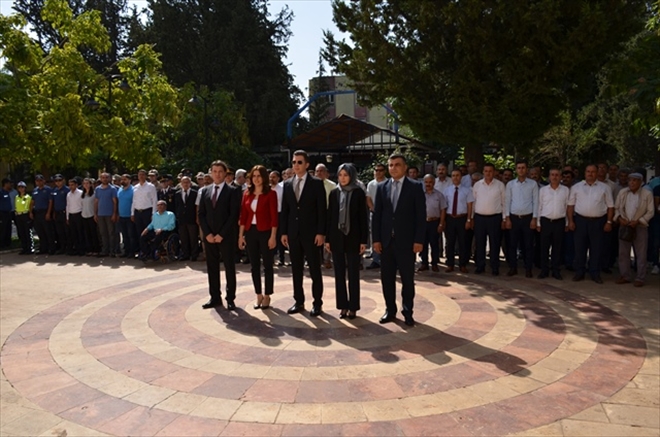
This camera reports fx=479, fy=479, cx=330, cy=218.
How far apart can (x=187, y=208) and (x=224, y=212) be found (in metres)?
4.24

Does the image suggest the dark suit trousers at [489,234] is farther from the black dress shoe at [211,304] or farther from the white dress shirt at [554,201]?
the black dress shoe at [211,304]

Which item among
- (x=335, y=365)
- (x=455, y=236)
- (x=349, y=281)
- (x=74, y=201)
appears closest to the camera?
(x=335, y=365)

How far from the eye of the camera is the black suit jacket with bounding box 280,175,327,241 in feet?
20.3

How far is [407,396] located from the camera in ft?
13.0

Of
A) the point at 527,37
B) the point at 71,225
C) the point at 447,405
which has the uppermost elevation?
the point at 527,37

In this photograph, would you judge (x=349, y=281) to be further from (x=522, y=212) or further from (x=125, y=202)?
(x=125, y=202)

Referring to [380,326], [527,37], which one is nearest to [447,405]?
[380,326]

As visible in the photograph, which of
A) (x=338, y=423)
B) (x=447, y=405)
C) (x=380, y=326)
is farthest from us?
(x=380, y=326)

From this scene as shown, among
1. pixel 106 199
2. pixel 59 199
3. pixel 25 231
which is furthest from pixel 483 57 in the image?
pixel 25 231

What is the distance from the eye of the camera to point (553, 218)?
8188mm

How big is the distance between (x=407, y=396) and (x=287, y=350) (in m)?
1.55

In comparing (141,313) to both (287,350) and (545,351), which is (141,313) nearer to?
(287,350)

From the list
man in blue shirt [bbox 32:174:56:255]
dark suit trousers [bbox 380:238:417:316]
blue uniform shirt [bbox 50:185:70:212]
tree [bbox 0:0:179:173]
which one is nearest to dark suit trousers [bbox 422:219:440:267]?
dark suit trousers [bbox 380:238:417:316]

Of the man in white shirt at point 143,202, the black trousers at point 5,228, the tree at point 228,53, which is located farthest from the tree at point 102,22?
the man in white shirt at point 143,202
